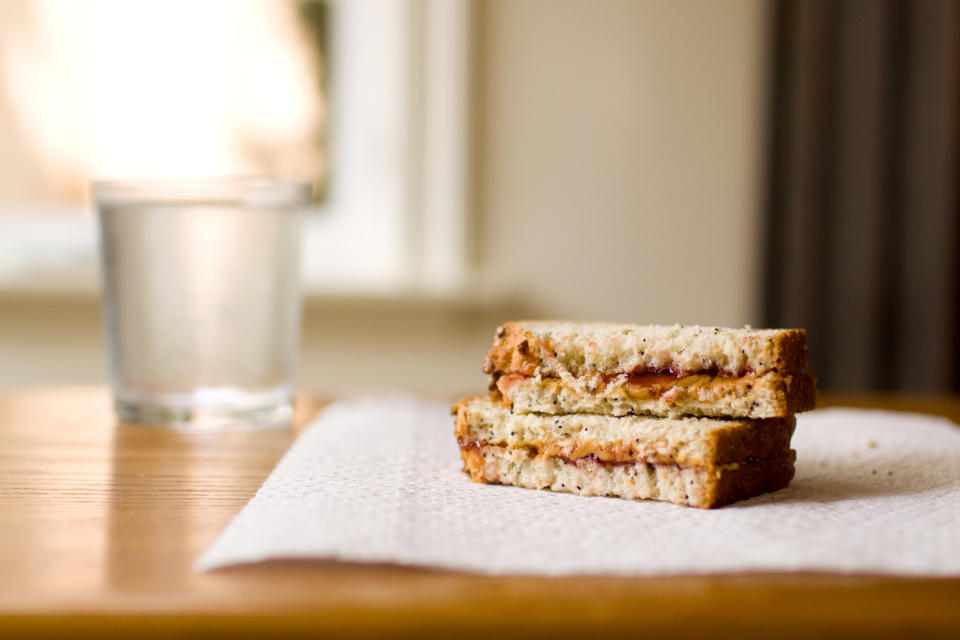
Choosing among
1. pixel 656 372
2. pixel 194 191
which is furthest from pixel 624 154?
pixel 656 372

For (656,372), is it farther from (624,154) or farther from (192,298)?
(624,154)

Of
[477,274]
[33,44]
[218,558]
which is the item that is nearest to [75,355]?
[33,44]

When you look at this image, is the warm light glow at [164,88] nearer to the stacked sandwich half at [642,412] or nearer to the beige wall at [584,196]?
the beige wall at [584,196]

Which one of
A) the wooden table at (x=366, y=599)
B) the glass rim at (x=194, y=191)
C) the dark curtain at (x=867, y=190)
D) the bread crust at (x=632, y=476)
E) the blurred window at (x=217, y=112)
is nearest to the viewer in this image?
the wooden table at (x=366, y=599)

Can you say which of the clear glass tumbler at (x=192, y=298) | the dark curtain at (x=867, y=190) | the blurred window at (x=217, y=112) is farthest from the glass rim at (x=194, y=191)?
the dark curtain at (x=867, y=190)

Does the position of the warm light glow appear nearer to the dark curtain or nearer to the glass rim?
the dark curtain

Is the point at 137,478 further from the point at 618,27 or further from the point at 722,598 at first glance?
the point at 618,27
